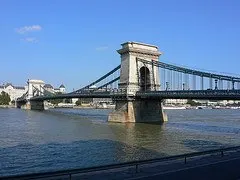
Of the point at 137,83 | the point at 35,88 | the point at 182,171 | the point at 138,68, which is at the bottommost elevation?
the point at 182,171

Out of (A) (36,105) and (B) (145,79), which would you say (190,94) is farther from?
(A) (36,105)

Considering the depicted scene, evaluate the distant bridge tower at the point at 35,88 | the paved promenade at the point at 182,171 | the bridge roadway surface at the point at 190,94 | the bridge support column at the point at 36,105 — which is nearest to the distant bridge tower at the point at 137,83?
the bridge roadway surface at the point at 190,94

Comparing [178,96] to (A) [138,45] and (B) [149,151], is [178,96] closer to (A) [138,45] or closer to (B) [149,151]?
(A) [138,45]

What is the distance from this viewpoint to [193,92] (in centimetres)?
5219

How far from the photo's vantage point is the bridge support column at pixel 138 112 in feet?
207

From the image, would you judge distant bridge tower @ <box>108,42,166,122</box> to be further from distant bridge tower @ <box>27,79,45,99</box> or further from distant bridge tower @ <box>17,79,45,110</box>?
distant bridge tower @ <box>27,79,45,99</box>

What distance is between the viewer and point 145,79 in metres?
70.1

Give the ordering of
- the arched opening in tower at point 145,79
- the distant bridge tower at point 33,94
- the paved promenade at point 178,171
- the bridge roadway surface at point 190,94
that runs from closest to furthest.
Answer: the paved promenade at point 178,171, the bridge roadway surface at point 190,94, the arched opening in tower at point 145,79, the distant bridge tower at point 33,94

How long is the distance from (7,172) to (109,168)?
27.2ft

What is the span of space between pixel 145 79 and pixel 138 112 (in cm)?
830

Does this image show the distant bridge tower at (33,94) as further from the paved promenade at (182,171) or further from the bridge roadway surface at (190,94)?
the paved promenade at (182,171)

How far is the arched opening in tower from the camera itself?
68.8 meters

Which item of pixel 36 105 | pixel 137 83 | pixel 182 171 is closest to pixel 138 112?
pixel 137 83

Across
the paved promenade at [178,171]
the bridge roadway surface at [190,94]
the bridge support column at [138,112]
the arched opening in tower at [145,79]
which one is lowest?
the paved promenade at [178,171]
